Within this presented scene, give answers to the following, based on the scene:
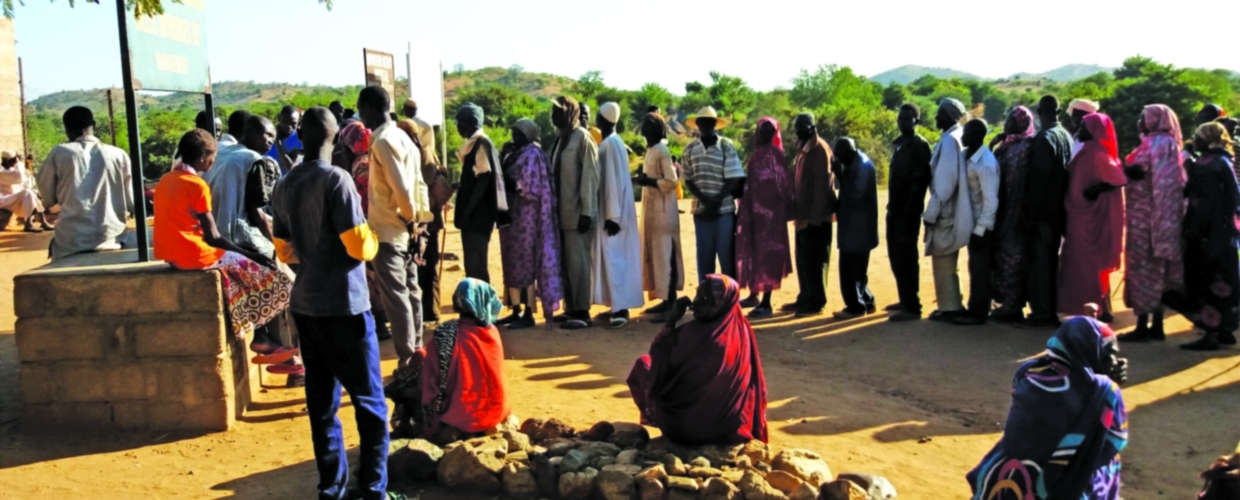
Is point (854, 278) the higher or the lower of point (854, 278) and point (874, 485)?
the higher

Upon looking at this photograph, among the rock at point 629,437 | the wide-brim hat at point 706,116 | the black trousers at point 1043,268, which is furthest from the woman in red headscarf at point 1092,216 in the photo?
the rock at point 629,437

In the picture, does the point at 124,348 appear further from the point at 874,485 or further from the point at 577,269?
the point at 874,485

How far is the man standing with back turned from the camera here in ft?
14.1

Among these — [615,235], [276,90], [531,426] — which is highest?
[276,90]

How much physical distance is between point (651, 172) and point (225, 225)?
3.79m

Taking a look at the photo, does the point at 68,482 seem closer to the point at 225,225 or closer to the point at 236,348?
the point at 236,348

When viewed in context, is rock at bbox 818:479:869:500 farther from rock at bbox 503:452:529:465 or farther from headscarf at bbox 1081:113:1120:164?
headscarf at bbox 1081:113:1120:164

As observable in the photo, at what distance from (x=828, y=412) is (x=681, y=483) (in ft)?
6.80

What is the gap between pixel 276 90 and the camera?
125 meters

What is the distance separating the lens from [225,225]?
6.17 m

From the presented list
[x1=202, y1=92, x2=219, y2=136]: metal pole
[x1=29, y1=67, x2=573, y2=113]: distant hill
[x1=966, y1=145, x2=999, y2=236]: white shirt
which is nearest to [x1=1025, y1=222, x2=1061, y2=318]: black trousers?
[x1=966, y1=145, x2=999, y2=236]: white shirt

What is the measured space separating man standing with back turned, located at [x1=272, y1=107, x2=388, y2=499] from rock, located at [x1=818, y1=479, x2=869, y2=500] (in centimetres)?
198

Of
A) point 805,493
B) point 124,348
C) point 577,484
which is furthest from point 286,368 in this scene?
point 805,493

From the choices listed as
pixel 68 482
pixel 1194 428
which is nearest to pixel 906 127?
pixel 1194 428
